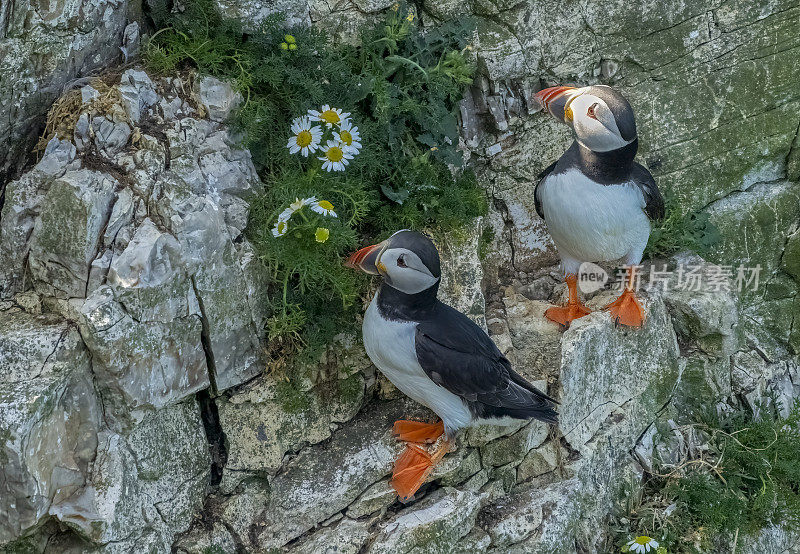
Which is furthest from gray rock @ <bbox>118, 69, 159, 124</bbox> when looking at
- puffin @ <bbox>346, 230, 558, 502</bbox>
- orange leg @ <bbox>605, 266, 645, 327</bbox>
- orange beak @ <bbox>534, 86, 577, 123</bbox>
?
orange leg @ <bbox>605, 266, 645, 327</bbox>

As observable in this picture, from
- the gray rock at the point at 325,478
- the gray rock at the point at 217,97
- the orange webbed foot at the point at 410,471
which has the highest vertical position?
the gray rock at the point at 217,97

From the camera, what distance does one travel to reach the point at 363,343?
4551 millimetres

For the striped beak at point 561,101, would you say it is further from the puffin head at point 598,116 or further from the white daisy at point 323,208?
the white daisy at point 323,208

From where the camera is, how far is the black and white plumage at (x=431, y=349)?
3.94 metres

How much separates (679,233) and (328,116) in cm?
275

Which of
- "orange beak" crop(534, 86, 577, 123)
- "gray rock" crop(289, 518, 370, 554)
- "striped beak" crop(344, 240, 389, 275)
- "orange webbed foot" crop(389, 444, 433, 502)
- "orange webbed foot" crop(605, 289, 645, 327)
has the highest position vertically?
"orange beak" crop(534, 86, 577, 123)

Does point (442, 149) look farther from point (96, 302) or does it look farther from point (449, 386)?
point (96, 302)

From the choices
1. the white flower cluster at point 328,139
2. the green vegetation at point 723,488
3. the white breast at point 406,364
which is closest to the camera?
the white breast at point 406,364

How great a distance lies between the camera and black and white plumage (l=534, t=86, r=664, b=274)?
429cm

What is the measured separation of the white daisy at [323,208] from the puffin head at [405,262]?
38cm

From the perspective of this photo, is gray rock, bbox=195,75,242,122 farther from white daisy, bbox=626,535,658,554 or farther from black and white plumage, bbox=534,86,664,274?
white daisy, bbox=626,535,658,554

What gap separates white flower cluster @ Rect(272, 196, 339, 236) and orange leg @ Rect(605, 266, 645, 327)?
1.87m

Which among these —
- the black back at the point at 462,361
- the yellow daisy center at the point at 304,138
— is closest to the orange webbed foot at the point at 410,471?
the black back at the point at 462,361

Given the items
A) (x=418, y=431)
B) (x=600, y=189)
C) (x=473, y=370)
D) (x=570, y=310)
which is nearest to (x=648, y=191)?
(x=600, y=189)
